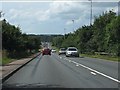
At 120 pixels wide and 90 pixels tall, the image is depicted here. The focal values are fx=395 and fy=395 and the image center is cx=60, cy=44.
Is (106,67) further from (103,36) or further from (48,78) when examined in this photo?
(103,36)

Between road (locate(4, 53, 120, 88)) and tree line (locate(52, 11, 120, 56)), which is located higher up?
tree line (locate(52, 11, 120, 56))

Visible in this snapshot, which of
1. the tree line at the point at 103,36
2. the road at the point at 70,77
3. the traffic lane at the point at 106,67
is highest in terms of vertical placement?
the tree line at the point at 103,36

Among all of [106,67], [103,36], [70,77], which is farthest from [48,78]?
[103,36]

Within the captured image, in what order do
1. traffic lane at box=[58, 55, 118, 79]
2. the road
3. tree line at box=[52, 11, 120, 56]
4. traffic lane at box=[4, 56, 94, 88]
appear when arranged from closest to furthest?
the road < traffic lane at box=[4, 56, 94, 88] < traffic lane at box=[58, 55, 118, 79] < tree line at box=[52, 11, 120, 56]

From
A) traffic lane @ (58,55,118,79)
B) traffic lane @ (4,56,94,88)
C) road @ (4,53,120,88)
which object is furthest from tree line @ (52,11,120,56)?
traffic lane @ (4,56,94,88)

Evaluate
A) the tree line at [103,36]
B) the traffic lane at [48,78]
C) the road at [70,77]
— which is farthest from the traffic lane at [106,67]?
the tree line at [103,36]

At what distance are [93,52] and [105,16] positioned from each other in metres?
8.99

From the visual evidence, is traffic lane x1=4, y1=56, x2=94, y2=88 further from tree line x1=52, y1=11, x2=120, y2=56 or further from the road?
tree line x1=52, y1=11, x2=120, y2=56

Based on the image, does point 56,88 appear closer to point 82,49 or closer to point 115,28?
point 115,28

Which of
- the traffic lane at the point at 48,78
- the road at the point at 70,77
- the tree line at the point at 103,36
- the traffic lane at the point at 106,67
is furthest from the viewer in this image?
the tree line at the point at 103,36

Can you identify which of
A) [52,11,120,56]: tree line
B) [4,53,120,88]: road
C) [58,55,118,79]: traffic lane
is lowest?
[58,55,118,79]: traffic lane

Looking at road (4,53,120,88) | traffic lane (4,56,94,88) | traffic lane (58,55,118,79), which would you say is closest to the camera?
road (4,53,120,88)

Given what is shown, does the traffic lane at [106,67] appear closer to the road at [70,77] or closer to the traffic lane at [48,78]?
the road at [70,77]

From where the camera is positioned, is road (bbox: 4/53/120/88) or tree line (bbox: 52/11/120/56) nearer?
road (bbox: 4/53/120/88)
